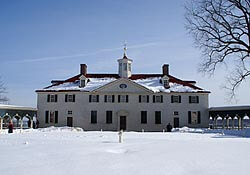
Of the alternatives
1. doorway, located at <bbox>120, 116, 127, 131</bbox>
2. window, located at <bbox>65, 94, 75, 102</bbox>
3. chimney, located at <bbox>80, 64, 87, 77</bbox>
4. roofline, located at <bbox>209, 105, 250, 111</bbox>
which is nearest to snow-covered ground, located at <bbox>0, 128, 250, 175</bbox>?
roofline, located at <bbox>209, 105, 250, 111</bbox>

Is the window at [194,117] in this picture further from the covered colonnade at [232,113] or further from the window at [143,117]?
the window at [143,117]

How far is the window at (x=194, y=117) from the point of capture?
35594mm

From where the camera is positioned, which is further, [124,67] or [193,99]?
[124,67]

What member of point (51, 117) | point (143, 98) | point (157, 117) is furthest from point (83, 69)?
point (157, 117)

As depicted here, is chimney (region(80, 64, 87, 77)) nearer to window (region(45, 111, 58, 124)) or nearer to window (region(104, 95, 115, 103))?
window (region(104, 95, 115, 103))

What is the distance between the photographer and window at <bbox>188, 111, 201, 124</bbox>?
35.6 m

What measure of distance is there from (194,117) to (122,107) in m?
9.05

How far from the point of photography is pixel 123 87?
35.8m

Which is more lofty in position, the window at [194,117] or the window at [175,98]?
the window at [175,98]

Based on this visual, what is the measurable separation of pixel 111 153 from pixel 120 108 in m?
24.8

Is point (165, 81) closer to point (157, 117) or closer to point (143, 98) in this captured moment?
point (143, 98)

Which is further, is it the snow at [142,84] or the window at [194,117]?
the snow at [142,84]

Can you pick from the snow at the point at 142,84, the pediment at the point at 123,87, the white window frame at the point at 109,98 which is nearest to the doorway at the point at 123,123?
the white window frame at the point at 109,98

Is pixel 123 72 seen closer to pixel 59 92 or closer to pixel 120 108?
pixel 120 108
